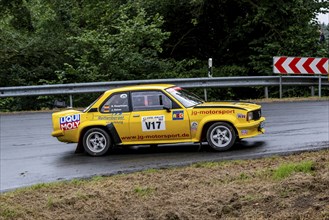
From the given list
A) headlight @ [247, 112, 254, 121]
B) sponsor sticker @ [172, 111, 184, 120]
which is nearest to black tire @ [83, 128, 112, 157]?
sponsor sticker @ [172, 111, 184, 120]

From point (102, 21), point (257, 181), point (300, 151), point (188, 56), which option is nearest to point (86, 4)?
point (102, 21)

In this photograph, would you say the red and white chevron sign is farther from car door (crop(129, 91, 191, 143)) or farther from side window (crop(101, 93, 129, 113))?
side window (crop(101, 93, 129, 113))

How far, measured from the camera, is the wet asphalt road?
9703 mm

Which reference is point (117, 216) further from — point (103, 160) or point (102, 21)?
point (102, 21)

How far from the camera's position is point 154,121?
10773 mm

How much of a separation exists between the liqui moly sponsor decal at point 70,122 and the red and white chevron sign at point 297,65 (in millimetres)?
9080

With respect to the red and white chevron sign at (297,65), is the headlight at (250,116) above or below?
below

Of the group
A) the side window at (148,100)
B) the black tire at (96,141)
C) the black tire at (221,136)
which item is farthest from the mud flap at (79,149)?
the black tire at (221,136)

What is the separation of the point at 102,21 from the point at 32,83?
4.82 metres

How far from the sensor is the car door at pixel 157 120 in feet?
35.0

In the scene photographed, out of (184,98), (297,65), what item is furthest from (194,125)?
(297,65)

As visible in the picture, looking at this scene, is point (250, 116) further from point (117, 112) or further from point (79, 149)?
point (79, 149)

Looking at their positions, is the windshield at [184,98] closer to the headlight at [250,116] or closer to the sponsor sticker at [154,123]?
the sponsor sticker at [154,123]

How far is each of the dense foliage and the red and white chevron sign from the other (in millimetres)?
3469
